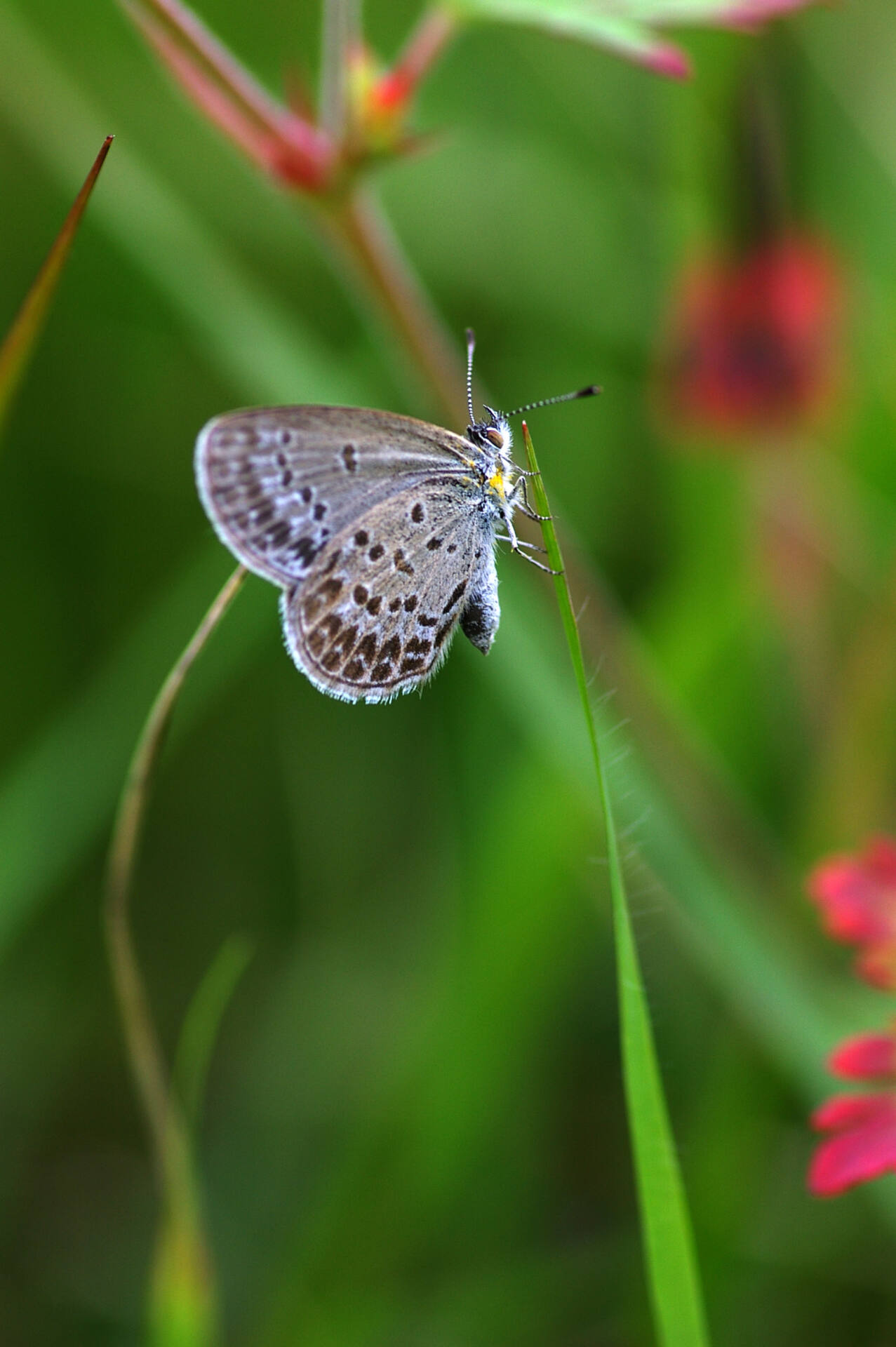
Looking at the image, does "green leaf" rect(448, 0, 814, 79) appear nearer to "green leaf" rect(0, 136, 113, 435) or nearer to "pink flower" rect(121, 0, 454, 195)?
"pink flower" rect(121, 0, 454, 195)

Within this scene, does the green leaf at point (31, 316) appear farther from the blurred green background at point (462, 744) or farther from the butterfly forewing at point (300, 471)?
the blurred green background at point (462, 744)

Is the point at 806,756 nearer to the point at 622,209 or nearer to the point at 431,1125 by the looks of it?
the point at 431,1125

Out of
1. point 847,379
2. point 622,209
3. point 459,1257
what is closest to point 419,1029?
point 459,1257

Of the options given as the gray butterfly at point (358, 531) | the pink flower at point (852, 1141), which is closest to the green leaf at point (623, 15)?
the gray butterfly at point (358, 531)

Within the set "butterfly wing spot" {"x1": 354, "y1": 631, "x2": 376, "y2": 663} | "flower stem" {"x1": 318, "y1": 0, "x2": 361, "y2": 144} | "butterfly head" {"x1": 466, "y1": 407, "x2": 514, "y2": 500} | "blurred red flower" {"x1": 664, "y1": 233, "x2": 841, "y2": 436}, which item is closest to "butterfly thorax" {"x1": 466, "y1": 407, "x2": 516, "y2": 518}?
"butterfly head" {"x1": 466, "y1": 407, "x2": 514, "y2": 500}

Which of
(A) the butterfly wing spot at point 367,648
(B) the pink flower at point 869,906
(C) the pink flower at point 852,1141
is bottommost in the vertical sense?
(C) the pink flower at point 852,1141

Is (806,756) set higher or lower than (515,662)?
lower

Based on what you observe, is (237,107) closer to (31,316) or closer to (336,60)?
(336,60)
